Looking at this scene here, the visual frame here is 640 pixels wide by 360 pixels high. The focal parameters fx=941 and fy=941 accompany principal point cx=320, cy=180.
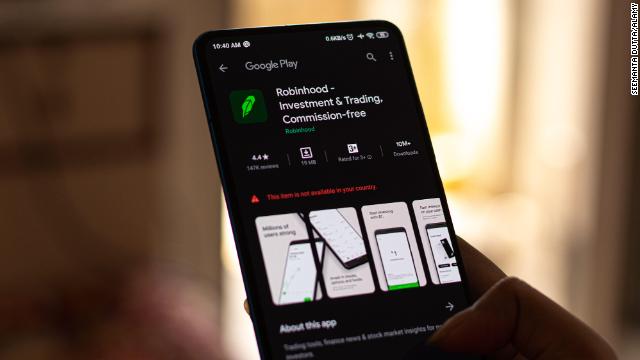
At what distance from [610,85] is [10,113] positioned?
1.45 meters

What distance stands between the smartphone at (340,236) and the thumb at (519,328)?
93 millimetres

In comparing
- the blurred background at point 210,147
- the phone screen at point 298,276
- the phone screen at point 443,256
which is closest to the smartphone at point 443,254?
the phone screen at point 443,256

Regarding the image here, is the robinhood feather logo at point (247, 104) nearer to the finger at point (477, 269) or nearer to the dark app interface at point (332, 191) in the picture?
the dark app interface at point (332, 191)

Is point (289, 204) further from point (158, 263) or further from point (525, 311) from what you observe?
point (158, 263)

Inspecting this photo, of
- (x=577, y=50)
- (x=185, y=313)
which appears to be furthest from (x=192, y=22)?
(x=577, y=50)

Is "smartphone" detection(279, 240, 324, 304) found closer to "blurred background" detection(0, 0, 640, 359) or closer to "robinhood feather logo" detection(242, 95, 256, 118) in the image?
"robinhood feather logo" detection(242, 95, 256, 118)

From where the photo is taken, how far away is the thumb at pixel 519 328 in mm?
650

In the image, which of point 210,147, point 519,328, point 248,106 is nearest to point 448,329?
point 519,328

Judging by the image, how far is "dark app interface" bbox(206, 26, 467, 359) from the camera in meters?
0.69

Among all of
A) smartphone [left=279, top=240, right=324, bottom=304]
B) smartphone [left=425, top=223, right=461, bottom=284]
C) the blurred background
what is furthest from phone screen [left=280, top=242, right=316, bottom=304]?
the blurred background

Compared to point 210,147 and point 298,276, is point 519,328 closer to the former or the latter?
point 298,276

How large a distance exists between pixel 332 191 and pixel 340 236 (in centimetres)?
4

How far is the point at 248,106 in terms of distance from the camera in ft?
2.40

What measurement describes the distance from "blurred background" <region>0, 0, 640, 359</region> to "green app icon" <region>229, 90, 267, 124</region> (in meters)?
1.33
